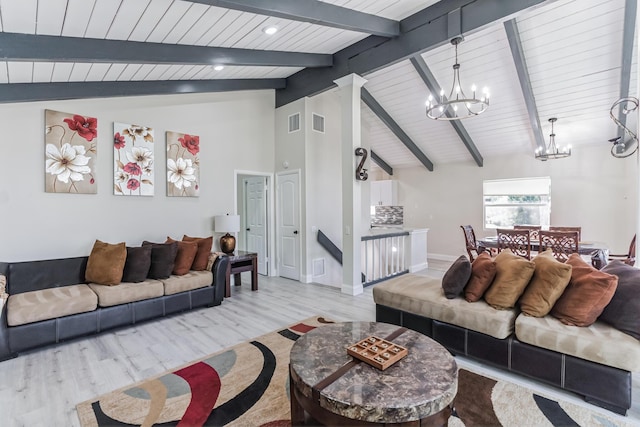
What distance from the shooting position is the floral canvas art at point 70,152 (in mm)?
3846

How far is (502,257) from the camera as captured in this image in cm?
293

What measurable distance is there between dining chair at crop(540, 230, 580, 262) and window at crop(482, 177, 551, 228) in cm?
276

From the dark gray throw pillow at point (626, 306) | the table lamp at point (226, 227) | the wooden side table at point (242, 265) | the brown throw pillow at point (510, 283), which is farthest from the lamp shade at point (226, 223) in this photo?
the dark gray throw pillow at point (626, 306)

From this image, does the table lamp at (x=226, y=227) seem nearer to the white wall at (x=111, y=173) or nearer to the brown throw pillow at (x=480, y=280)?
the white wall at (x=111, y=173)

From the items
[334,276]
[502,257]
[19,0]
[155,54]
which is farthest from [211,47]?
[334,276]

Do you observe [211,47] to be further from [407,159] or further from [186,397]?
[407,159]

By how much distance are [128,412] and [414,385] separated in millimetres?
1908

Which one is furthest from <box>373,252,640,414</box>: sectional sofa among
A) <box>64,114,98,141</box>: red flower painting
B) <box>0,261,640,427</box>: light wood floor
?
<box>64,114,98,141</box>: red flower painting

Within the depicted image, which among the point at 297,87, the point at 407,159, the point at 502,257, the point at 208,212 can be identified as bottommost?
the point at 502,257

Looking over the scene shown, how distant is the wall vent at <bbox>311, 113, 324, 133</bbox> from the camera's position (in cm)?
600

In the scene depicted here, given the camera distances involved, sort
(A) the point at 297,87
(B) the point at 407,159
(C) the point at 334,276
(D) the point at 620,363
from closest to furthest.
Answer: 1. (D) the point at 620,363
2. (A) the point at 297,87
3. (C) the point at 334,276
4. (B) the point at 407,159

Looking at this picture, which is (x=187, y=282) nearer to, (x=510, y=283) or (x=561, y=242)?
(x=510, y=283)

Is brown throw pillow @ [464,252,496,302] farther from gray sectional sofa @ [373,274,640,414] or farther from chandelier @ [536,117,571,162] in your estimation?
chandelier @ [536,117,571,162]

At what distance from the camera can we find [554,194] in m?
6.91
